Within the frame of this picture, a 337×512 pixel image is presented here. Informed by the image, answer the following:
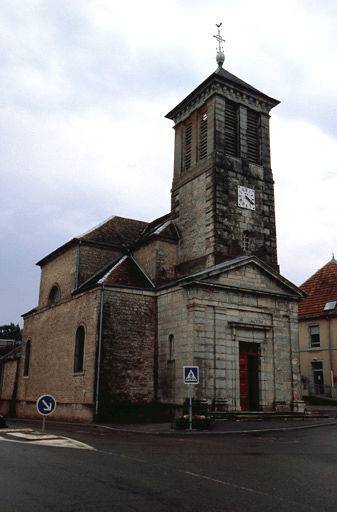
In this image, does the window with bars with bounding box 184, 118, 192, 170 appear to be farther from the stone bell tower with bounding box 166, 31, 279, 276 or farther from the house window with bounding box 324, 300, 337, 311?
the house window with bounding box 324, 300, 337, 311

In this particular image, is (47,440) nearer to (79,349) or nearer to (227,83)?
(79,349)

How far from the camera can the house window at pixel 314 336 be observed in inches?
1371

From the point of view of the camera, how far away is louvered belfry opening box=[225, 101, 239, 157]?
2559 cm

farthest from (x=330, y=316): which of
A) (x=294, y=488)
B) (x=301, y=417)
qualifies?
(x=294, y=488)

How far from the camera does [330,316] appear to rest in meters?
33.6

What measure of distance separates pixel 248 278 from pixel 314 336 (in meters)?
14.8

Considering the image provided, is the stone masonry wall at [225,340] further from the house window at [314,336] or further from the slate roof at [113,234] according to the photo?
the house window at [314,336]

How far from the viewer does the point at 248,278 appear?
23.0m

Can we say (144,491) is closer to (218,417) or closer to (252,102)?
(218,417)

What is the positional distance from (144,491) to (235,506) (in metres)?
1.29

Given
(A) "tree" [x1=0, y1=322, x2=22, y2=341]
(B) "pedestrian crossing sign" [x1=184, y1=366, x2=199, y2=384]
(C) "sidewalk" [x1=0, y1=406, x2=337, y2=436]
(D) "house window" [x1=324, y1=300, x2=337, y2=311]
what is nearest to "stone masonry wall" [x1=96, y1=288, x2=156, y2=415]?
(C) "sidewalk" [x1=0, y1=406, x2=337, y2=436]

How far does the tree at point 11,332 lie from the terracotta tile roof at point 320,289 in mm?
61853

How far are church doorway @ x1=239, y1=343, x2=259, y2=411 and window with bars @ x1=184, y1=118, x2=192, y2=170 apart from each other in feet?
35.0

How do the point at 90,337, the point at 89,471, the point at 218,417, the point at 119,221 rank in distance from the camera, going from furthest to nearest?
1. the point at 119,221
2. the point at 90,337
3. the point at 218,417
4. the point at 89,471
